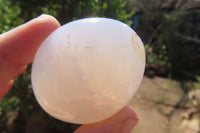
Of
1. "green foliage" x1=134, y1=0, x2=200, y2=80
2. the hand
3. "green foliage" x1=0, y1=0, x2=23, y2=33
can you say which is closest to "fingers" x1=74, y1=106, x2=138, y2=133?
the hand

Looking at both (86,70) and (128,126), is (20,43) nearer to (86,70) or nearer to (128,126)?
(86,70)

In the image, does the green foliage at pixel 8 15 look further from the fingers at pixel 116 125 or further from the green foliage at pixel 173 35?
the green foliage at pixel 173 35

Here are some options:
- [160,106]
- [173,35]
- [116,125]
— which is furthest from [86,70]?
[173,35]

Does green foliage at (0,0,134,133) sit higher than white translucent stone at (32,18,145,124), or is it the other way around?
white translucent stone at (32,18,145,124)

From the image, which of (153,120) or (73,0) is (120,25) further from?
(153,120)

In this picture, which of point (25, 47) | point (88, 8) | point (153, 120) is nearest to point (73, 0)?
point (88, 8)

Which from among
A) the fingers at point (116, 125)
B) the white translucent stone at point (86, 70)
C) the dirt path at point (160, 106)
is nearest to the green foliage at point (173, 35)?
the dirt path at point (160, 106)

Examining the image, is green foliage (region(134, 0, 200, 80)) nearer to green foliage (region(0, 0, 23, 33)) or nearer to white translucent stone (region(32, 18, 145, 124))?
green foliage (region(0, 0, 23, 33))

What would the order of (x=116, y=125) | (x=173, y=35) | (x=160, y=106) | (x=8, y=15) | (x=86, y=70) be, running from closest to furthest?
(x=86, y=70) < (x=116, y=125) < (x=8, y=15) < (x=160, y=106) < (x=173, y=35)
